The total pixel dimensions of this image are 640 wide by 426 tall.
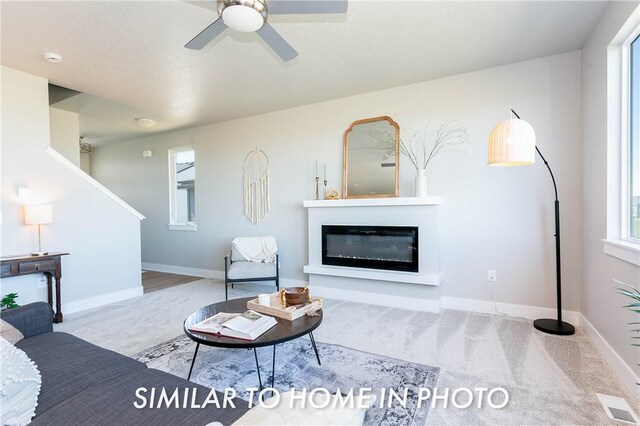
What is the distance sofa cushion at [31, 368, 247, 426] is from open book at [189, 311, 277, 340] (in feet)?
1.87

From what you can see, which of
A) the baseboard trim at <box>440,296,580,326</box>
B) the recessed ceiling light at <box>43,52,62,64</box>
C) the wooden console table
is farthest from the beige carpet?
the recessed ceiling light at <box>43,52,62,64</box>

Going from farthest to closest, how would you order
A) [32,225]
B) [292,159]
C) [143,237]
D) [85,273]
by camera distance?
[143,237]
[292,159]
[85,273]
[32,225]

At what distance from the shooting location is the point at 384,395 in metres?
1.92

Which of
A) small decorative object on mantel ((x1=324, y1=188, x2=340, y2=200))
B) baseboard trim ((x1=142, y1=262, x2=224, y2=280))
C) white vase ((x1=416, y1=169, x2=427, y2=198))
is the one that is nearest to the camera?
white vase ((x1=416, y1=169, x2=427, y2=198))

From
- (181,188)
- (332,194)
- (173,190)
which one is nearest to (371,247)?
(332,194)

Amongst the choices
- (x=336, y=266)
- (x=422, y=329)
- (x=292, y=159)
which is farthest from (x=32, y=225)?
(x=422, y=329)

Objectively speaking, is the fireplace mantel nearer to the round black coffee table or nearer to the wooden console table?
the round black coffee table

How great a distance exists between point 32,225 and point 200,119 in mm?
2650

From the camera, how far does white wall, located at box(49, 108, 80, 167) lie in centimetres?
480

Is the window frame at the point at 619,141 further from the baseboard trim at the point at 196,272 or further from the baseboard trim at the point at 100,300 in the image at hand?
the baseboard trim at the point at 100,300

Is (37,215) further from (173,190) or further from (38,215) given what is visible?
(173,190)

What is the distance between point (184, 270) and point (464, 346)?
477 centimetres

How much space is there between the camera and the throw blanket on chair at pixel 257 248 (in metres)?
4.48

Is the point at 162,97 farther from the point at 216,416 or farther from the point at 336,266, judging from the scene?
the point at 216,416
